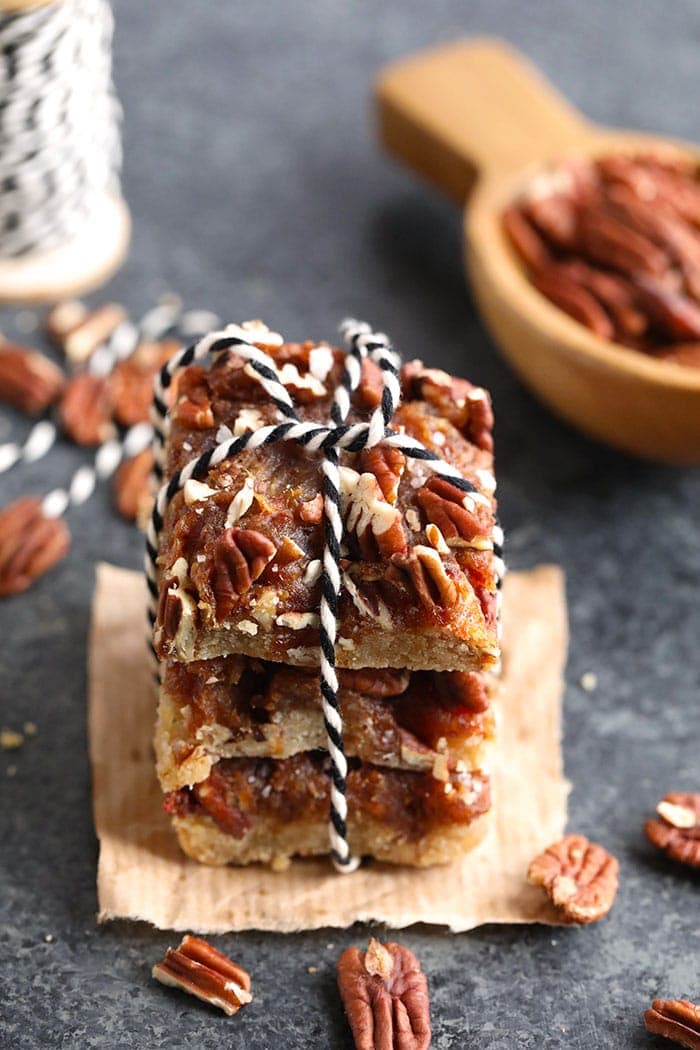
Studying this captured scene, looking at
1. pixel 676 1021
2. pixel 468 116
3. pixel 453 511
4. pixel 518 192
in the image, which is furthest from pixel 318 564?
pixel 468 116

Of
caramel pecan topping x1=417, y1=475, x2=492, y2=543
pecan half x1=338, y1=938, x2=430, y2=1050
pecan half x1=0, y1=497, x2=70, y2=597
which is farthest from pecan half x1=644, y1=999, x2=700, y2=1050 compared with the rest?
pecan half x1=0, y1=497, x2=70, y2=597

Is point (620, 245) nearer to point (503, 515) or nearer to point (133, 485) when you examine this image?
point (503, 515)

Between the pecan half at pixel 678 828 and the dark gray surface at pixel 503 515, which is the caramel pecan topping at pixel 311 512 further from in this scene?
the pecan half at pixel 678 828

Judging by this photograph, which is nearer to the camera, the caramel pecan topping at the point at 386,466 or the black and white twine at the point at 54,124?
the caramel pecan topping at the point at 386,466

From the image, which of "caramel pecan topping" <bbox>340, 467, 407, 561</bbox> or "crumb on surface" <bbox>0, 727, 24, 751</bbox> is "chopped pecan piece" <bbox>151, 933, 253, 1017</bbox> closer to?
"crumb on surface" <bbox>0, 727, 24, 751</bbox>

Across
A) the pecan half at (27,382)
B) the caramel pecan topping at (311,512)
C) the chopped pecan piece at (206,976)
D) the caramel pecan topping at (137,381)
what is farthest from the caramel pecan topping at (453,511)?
the pecan half at (27,382)

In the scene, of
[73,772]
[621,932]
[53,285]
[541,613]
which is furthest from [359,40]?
[621,932]
